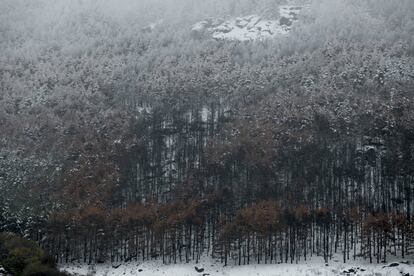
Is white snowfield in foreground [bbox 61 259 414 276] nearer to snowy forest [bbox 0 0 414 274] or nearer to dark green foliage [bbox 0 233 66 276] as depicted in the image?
snowy forest [bbox 0 0 414 274]

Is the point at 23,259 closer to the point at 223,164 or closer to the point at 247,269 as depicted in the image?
the point at 247,269

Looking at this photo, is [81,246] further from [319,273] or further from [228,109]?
[228,109]

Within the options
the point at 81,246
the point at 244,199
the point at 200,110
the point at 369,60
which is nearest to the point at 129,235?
the point at 81,246

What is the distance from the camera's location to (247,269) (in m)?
90.5

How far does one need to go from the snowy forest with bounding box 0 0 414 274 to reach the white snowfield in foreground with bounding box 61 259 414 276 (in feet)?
8.51

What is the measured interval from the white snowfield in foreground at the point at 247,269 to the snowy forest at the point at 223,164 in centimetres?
259

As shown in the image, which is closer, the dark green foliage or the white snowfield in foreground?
the dark green foliage

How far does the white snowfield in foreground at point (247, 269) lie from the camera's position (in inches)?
3282

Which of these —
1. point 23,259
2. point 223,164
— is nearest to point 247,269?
point 223,164

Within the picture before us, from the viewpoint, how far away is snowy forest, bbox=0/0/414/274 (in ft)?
332

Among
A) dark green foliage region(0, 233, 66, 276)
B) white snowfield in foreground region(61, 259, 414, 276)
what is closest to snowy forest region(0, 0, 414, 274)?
white snowfield in foreground region(61, 259, 414, 276)

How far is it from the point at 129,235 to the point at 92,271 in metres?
13.2

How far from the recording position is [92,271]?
306 ft

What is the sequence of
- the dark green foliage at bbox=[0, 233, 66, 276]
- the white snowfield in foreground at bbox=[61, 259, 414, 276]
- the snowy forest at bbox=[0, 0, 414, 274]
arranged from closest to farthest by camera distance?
1. the dark green foliage at bbox=[0, 233, 66, 276]
2. the white snowfield in foreground at bbox=[61, 259, 414, 276]
3. the snowy forest at bbox=[0, 0, 414, 274]
